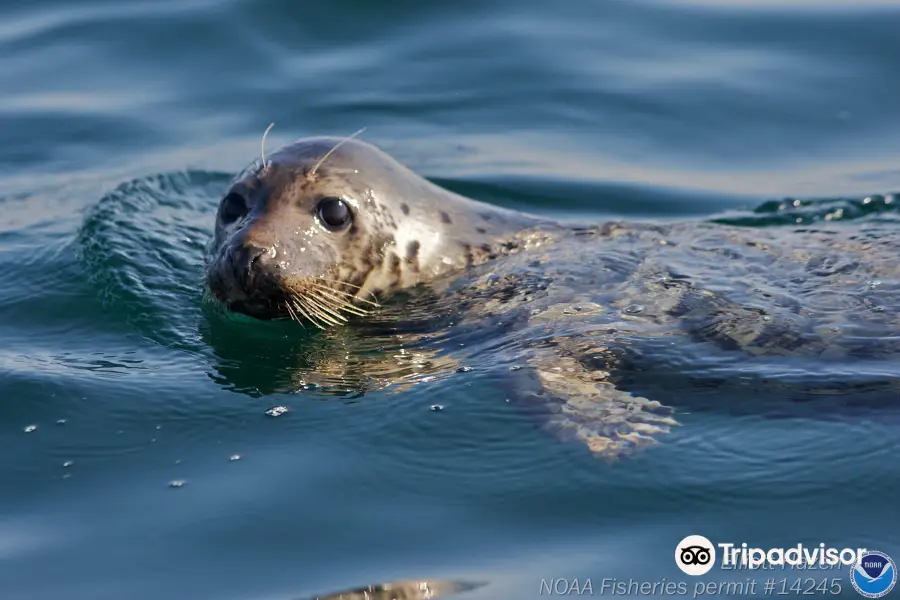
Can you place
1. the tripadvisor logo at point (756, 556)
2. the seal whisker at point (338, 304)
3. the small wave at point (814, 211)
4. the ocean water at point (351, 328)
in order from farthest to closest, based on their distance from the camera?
the small wave at point (814, 211)
the seal whisker at point (338, 304)
the ocean water at point (351, 328)
the tripadvisor logo at point (756, 556)

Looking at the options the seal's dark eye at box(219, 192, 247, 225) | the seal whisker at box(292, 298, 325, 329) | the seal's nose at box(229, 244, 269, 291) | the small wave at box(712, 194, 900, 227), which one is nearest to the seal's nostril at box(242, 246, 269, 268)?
Answer: the seal's nose at box(229, 244, 269, 291)

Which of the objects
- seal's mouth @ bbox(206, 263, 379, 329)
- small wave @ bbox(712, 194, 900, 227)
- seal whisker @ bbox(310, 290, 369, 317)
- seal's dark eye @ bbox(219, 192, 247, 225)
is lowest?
seal's mouth @ bbox(206, 263, 379, 329)

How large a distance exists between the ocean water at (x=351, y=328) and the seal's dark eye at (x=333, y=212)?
0.53 metres

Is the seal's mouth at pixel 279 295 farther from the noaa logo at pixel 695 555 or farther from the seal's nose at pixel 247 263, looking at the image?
the noaa logo at pixel 695 555

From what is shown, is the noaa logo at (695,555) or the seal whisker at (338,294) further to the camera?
the seal whisker at (338,294)

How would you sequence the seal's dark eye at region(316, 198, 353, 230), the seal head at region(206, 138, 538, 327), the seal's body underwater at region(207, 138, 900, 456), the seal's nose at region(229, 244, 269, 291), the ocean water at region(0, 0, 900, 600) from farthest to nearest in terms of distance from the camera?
the seal's dark eye at region(316, 198, 353, 230), the seal head at region(206, 138, 538, 327), the seal's nose at region(229, 244, 269, 291), the seal's body underwater at region(207, 138, 900, 456), the ocean water at region(0, 0, 900, 600)

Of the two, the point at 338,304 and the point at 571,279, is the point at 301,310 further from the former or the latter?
the point at 571,279

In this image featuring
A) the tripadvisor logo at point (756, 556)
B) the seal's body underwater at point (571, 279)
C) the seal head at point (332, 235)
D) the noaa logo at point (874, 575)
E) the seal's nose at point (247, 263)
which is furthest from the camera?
the seal head at point (332, 235)

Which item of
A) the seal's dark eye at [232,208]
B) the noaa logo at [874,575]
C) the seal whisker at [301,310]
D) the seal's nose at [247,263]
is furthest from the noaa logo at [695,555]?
the seal's dark eye at [232,208]

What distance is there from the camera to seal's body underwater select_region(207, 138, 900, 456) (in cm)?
588

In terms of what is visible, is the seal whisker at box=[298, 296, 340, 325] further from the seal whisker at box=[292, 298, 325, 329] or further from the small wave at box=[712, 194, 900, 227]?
the small wave at box=[712, 194, 900, 227]

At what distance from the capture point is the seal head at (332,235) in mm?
6363

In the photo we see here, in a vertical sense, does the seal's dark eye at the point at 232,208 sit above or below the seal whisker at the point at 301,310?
above

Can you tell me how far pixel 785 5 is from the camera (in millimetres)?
12930
